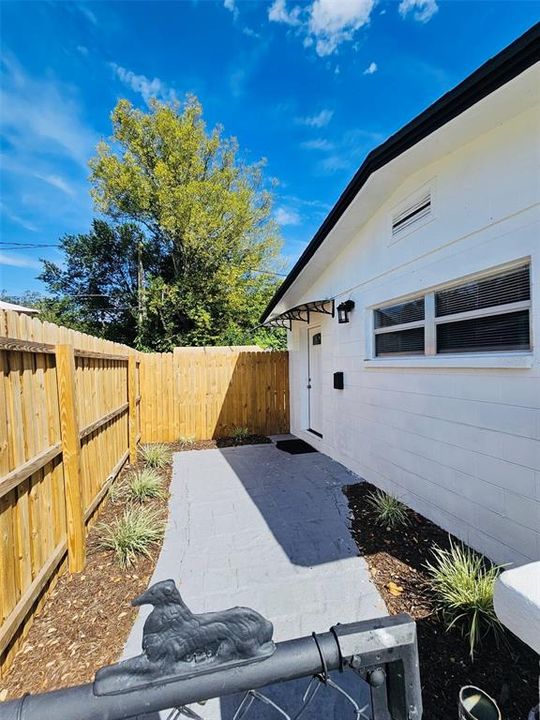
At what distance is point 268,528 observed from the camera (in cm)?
415

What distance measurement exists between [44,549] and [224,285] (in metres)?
14.7

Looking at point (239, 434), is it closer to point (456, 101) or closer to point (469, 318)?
point (469, 318)

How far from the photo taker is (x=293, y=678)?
807mm

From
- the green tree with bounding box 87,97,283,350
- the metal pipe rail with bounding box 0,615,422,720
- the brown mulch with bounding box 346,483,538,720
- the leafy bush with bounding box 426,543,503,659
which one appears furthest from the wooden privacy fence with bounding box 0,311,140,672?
the green tree with bounding box 87,97,283,350

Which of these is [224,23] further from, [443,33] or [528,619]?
[528,619]

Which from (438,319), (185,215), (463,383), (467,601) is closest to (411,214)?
(438,319)

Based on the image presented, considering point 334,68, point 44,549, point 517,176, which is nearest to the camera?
point 44,549

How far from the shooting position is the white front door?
802 cm

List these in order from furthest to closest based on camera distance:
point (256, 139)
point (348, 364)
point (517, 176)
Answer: point (256, 139), point (348, 364), point (517, 176)

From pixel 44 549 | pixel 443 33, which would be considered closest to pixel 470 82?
pixel 443 33

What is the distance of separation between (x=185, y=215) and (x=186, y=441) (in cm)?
1082

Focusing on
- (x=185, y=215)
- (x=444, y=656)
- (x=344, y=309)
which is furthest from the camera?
(x=185, y=215)

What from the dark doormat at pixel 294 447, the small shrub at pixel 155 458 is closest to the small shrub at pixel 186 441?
the small shrub at pixel 155 458

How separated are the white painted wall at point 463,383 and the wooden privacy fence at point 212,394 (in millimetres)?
4013
